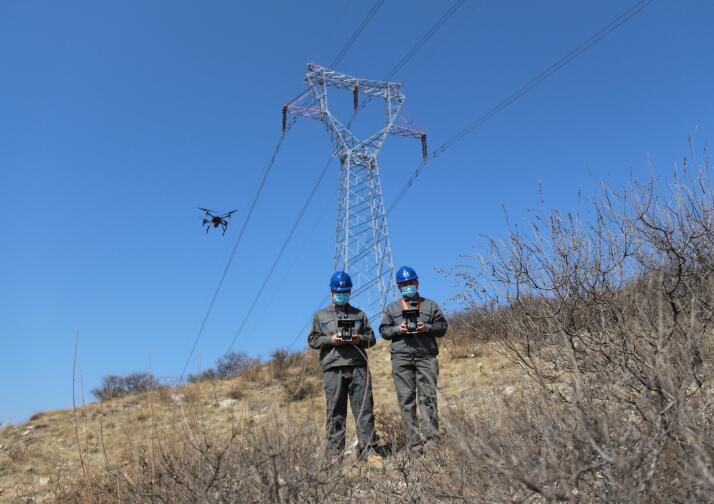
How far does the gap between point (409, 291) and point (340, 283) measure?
2.25ft

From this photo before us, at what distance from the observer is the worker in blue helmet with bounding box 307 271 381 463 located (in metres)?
4.87

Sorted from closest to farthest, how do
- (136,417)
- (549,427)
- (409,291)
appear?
(549,427) < (409,291) < (136,417)

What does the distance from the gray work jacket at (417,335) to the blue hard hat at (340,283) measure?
457 mm

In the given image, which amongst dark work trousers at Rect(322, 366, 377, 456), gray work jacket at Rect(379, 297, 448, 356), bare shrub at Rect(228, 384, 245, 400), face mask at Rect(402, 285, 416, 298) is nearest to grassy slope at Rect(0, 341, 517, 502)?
bare shrub at Rect(228, 384, 245, 400)

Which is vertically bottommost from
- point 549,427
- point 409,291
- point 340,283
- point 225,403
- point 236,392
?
point 549,427

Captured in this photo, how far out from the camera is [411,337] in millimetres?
5188

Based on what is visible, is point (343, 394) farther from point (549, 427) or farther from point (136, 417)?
point (136, 417)

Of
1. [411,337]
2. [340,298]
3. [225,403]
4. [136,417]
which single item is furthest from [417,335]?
[136,417]

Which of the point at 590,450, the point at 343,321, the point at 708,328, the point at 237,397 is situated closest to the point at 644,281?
the point at 708,328

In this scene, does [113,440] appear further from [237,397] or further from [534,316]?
[534,316]

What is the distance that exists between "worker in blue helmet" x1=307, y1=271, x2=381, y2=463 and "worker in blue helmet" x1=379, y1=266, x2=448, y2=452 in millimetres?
264

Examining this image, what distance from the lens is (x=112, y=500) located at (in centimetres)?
321

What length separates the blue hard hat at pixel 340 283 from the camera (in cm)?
543

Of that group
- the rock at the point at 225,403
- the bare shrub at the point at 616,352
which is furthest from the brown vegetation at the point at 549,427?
the rock at the point at 225,403
